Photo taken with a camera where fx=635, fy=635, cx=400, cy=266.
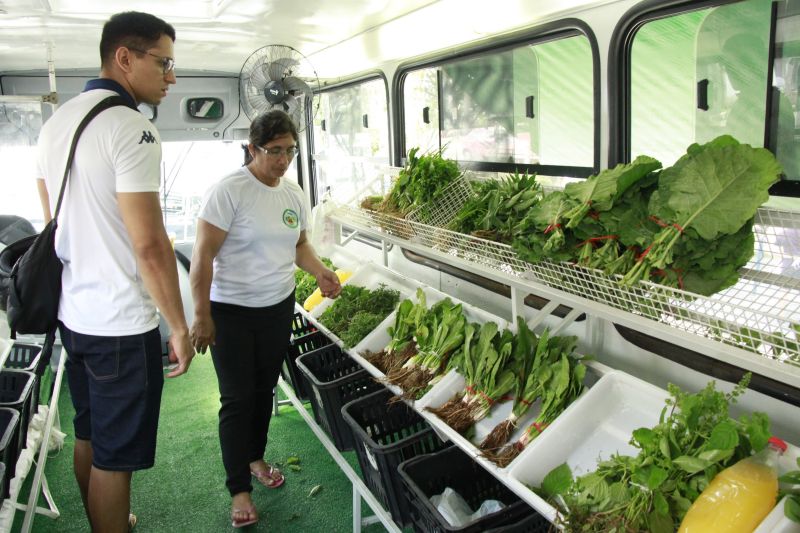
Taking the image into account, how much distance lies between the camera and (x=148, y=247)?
2322 millimetres

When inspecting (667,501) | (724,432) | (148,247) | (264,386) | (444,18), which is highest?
(444,18)

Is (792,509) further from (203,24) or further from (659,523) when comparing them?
(203,24)

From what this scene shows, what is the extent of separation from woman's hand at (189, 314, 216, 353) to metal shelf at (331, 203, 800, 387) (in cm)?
130

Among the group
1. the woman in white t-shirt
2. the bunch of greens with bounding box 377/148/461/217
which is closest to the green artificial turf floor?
the woman in white t-shirt

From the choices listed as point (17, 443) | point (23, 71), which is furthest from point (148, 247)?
point (23, 71)

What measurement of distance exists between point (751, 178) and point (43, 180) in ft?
8.63

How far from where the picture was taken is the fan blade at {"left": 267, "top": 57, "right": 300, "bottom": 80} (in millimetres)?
4520

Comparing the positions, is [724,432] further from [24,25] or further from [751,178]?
[24,25]

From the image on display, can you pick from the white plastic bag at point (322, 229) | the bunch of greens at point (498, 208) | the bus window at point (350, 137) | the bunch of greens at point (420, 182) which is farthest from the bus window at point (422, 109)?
the bunch of greens at point (498, 208)

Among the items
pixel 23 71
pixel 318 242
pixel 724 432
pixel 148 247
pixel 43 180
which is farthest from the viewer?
pixel 23 71

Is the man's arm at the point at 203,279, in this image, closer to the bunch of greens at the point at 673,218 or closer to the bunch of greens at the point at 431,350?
the bunch of greens at the point at 431,350

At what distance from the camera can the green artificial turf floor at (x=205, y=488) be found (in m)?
3.51

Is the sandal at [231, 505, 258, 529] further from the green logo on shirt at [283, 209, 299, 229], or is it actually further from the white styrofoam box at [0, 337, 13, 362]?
the green logo on shirt at [283, 209, 299, 229]

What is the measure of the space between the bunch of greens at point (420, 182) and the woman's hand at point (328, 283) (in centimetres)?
56
